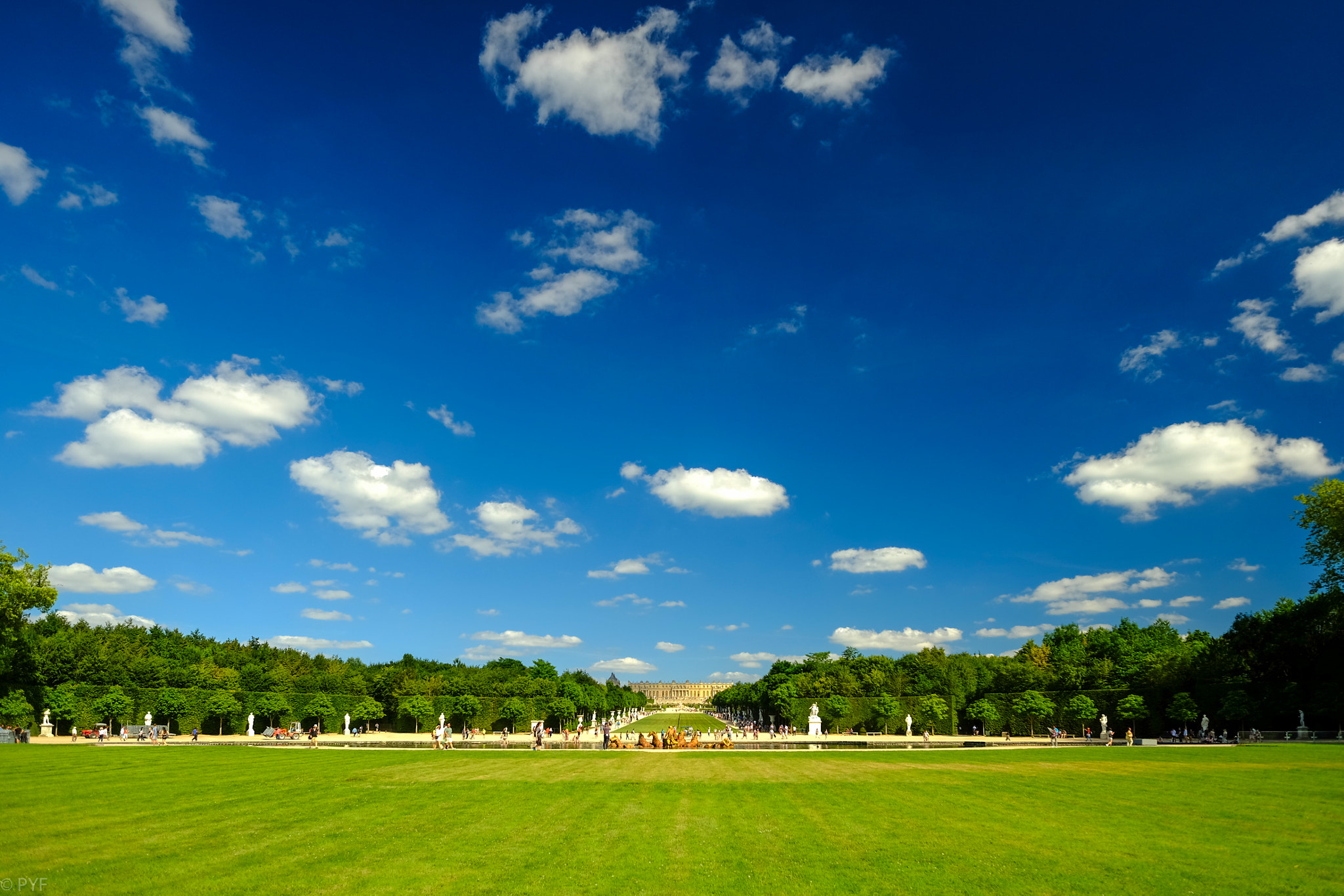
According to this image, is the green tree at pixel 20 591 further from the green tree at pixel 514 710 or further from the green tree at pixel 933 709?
the green tree at pixel 933 709

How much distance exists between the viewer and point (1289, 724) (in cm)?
6306

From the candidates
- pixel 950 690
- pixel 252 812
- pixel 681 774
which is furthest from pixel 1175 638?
pixel 252 812

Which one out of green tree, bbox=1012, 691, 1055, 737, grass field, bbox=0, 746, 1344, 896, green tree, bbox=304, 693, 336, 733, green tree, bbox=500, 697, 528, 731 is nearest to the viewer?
grass field, bbox=0, 746, 1344, 896

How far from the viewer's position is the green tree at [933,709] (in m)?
87.2

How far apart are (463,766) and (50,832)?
69.1 ft

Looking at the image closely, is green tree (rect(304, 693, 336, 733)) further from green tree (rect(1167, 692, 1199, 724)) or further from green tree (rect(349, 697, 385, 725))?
green tree (rect(1167, 692, 1199, 724))

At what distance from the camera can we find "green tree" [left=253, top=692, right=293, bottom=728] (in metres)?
81.4

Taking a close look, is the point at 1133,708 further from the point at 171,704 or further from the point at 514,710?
the point at 171,704

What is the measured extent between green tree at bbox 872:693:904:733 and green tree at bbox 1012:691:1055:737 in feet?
40.3

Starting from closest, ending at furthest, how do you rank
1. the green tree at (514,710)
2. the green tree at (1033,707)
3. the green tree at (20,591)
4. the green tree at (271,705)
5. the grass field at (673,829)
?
the grass field at (673,829) → the green tree at (20,591) → the green tree at (1033,707) → the green tree at (271,705) → the green tree at (514,710)

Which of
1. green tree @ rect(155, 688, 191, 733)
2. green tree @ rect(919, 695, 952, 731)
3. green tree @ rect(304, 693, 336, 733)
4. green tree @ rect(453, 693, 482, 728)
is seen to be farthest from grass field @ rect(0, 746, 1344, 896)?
green tree @ rect(453, 693, 482, 728)

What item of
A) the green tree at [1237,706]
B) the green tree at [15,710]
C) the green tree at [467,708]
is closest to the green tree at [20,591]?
the green tree at [15,710]

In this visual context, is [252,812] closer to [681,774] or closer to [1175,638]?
[681,774]

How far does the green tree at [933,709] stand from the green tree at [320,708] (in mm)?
65321
